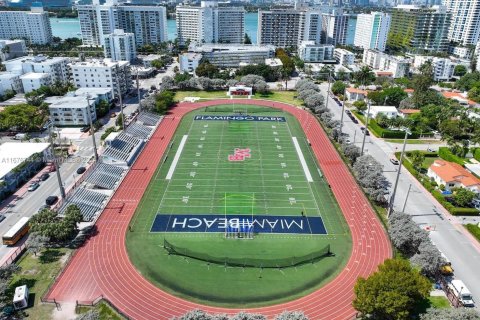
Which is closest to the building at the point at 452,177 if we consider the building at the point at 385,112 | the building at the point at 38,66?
the building at the point at 385,112

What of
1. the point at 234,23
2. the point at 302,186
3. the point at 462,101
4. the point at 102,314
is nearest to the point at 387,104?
the point at 462,101

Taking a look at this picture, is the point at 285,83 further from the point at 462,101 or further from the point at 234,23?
the point at 234,23

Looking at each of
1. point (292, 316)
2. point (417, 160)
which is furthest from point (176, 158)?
point (417, 160)

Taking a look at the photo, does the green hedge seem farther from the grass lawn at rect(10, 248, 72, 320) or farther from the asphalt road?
the grass lawn at rect(10, 248, 72, 320)

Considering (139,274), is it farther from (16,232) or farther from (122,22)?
(122,22)

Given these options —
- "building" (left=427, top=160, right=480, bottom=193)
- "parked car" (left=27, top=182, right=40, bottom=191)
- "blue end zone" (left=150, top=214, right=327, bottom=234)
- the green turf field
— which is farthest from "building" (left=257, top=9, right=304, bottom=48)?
"blue end zone" (left=150, top=214, right=327, bottom=234)

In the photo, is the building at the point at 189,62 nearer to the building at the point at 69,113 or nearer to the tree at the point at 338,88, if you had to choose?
the tree at the point at 338,88
